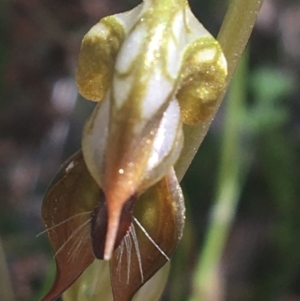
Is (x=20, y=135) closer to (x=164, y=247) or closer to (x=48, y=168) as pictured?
(x=48, y=168)

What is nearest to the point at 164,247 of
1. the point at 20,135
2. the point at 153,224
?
the point at 153,224

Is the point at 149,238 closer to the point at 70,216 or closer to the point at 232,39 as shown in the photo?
the point at 70,216

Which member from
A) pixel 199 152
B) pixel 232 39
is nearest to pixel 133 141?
pixel 232 39

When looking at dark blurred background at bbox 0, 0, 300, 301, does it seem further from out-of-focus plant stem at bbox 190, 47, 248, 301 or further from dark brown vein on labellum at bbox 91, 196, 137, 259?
dark brown vein on labellum at bbox 91, 196, 137, 259

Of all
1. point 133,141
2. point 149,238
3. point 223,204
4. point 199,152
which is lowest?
point 199,152

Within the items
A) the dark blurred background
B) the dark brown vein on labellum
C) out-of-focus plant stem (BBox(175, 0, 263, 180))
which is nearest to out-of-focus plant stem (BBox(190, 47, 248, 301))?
the dark blurred background

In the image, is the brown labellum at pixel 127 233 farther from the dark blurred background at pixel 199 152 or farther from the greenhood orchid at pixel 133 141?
the dark blurred background at pixel 199 152
